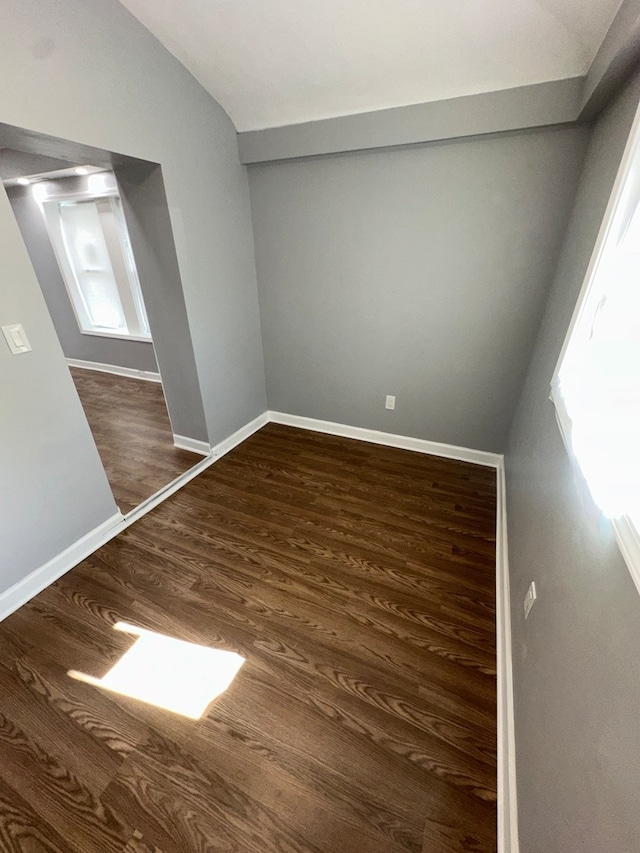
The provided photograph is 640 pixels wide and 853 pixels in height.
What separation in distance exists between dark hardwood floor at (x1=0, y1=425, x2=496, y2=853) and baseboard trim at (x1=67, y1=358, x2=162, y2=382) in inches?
95.7

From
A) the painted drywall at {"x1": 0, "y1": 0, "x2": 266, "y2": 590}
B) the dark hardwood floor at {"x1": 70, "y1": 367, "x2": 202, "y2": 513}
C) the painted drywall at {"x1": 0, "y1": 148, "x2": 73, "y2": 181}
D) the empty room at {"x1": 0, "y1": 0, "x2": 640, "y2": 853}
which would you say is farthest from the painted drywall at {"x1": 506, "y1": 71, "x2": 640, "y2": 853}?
the painted drywall at {"x1": 0, "y1": 148, "x2": 73, "y2": 181}

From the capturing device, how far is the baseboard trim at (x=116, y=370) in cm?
416

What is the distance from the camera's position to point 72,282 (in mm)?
4152

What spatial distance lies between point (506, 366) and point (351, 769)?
217 cm

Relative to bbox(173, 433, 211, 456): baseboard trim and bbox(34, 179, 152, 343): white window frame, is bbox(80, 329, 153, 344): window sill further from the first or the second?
bbox(173, 433, 211, 456): baseboard trim

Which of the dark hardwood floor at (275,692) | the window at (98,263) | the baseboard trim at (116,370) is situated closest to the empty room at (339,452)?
the dark hardwood floor at (275,692)

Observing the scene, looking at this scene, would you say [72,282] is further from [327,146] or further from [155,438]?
[327,146]

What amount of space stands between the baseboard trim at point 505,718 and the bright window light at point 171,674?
37.2 inches

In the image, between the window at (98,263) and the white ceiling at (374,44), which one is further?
the window at (98,263)

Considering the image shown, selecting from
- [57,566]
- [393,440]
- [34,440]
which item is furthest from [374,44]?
[57,566]

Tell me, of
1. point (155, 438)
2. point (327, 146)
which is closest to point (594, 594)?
point (327, 146)

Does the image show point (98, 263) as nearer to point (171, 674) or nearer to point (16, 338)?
point (16, 338)

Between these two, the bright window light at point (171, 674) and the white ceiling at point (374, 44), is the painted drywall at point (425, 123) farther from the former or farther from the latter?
the bright window light at point (171, 674)

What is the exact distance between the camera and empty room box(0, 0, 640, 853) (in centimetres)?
101
